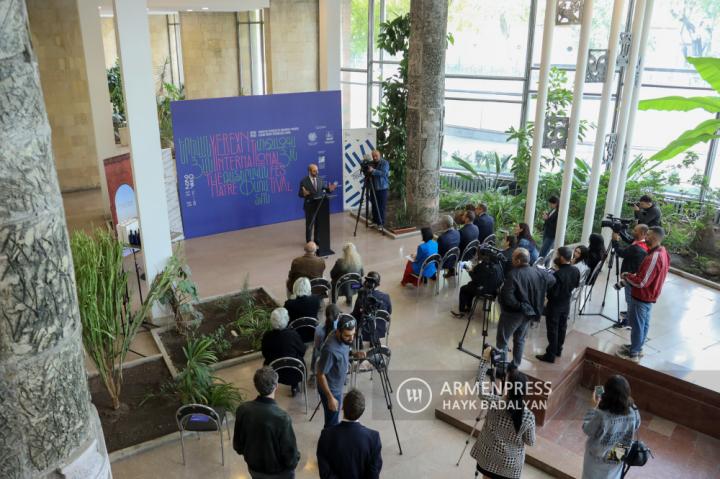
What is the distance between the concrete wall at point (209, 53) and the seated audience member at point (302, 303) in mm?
14023

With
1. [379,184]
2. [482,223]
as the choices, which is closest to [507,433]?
Answer: [482,223]

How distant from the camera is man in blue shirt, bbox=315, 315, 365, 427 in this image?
5.06m

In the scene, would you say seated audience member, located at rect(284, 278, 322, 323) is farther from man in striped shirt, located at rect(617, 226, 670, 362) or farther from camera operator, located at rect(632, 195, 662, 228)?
camera operator, located at rect(632, 195, 662, 228)

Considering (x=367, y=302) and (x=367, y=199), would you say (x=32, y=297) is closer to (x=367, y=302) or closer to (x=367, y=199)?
(x=367, y=302)

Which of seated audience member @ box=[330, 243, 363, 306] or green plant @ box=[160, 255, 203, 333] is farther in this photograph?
seated audience member @ box=[330, 243, 363, 306]

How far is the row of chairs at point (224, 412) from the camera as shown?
Answer: 5.39m

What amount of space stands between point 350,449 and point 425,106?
8.48 metres

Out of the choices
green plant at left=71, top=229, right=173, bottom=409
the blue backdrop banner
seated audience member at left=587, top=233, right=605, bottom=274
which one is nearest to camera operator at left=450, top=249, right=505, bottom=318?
seated audience member at left=587, top=233, right=605, bottom=274

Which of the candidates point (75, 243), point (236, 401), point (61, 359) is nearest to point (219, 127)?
point (75, 243)

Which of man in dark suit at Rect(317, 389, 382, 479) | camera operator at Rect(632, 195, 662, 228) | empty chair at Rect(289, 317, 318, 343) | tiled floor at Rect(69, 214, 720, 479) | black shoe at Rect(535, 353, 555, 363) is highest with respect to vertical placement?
camera operator at Rect(632, 195, 662, 228)

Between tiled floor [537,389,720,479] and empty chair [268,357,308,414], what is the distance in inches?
101

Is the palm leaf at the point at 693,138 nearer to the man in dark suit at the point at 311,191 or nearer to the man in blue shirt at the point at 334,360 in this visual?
the man in dark suit at the point at 311,191

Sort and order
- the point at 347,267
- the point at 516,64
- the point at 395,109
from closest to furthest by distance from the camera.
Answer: the point at 347,267 → the point at 395,109 → the point at 516,64

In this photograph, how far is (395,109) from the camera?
41.4ft
